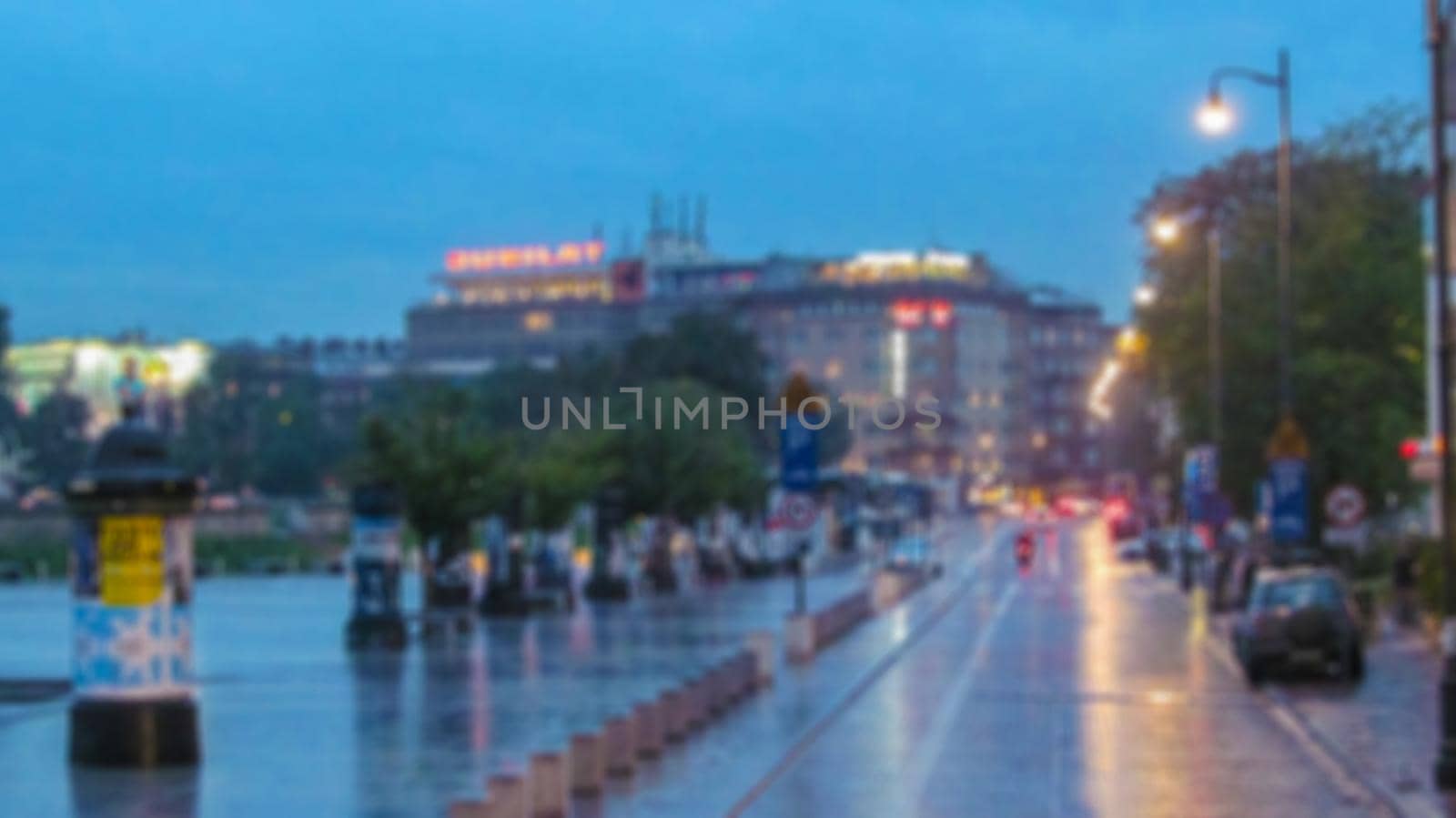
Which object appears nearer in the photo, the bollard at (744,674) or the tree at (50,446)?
the bollard at (744,674)

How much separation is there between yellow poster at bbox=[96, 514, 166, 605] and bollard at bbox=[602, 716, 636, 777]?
4436 millimetres

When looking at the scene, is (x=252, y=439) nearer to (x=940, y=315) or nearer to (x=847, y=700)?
(x=940, y=315)

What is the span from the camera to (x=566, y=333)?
185 m

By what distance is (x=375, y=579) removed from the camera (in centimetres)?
4159

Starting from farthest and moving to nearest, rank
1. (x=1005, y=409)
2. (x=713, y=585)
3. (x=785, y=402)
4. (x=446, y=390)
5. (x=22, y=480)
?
(x=1005, y=409) → (x=22, y=480) → (x=713, y=585) → (x=446, y=390) → (x=785, y=402)

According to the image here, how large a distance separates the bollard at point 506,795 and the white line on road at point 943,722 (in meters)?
4.49

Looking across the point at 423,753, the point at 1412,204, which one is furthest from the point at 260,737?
the point at 1412,204

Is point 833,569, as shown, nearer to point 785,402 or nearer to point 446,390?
point 446,390

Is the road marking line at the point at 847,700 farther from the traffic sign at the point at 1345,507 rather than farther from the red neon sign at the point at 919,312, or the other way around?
the red neon sign at the point at 919,312

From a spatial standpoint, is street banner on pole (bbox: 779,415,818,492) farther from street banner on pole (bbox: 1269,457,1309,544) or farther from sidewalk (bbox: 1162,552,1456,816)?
sidewalk (bbox: 1162,552,1456,816)

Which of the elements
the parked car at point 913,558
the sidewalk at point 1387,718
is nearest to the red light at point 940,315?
the parked car at point 913,558

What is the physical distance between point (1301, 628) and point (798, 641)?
874 centimetres

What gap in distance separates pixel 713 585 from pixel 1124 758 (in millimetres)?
57627

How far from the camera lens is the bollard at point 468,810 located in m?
13.7
